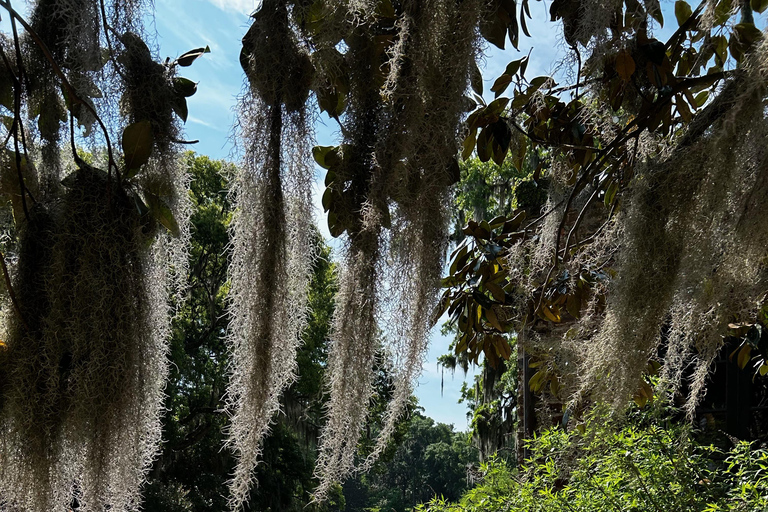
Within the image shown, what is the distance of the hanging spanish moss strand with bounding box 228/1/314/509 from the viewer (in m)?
1.11

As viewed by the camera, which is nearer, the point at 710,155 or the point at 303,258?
the point at 710,155

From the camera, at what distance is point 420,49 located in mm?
1052

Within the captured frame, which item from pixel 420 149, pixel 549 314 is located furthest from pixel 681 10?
pixel 420 149

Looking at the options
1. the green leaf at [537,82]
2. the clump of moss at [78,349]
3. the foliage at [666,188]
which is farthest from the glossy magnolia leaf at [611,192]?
the clump of moss at [78,349]

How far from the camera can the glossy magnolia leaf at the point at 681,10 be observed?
1.68m

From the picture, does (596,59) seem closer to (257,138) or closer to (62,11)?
(257,138)

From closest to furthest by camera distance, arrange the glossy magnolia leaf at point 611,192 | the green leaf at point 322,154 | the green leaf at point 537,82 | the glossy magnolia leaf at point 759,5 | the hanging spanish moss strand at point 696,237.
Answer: the hanging spanish moss strand at point 696,237 → the green leaf at point 322,154 → the glossy magnolia leaf at point 759,5 → the green leaf at point 537,82 → the glossy magnolia leaf at point 611,192

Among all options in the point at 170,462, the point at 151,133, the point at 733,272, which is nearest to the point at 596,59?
the point at 733,272

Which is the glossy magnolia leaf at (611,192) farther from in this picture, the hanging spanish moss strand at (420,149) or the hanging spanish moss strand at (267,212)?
the hanging spanish moss strand at (267,212)

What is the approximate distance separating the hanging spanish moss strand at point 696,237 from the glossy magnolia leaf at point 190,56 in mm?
863

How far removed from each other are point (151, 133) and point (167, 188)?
131 millimetres

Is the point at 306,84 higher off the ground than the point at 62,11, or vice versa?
the point at 62,11

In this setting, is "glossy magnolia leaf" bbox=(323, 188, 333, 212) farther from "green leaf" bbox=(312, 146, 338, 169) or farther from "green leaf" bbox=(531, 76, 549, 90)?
"green leaf" bbox=(531, 76, 549, 90)

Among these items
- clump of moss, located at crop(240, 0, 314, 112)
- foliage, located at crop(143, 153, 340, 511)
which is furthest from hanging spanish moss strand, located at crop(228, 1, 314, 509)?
foliage, located at crop(143, 153, 340, 511)
